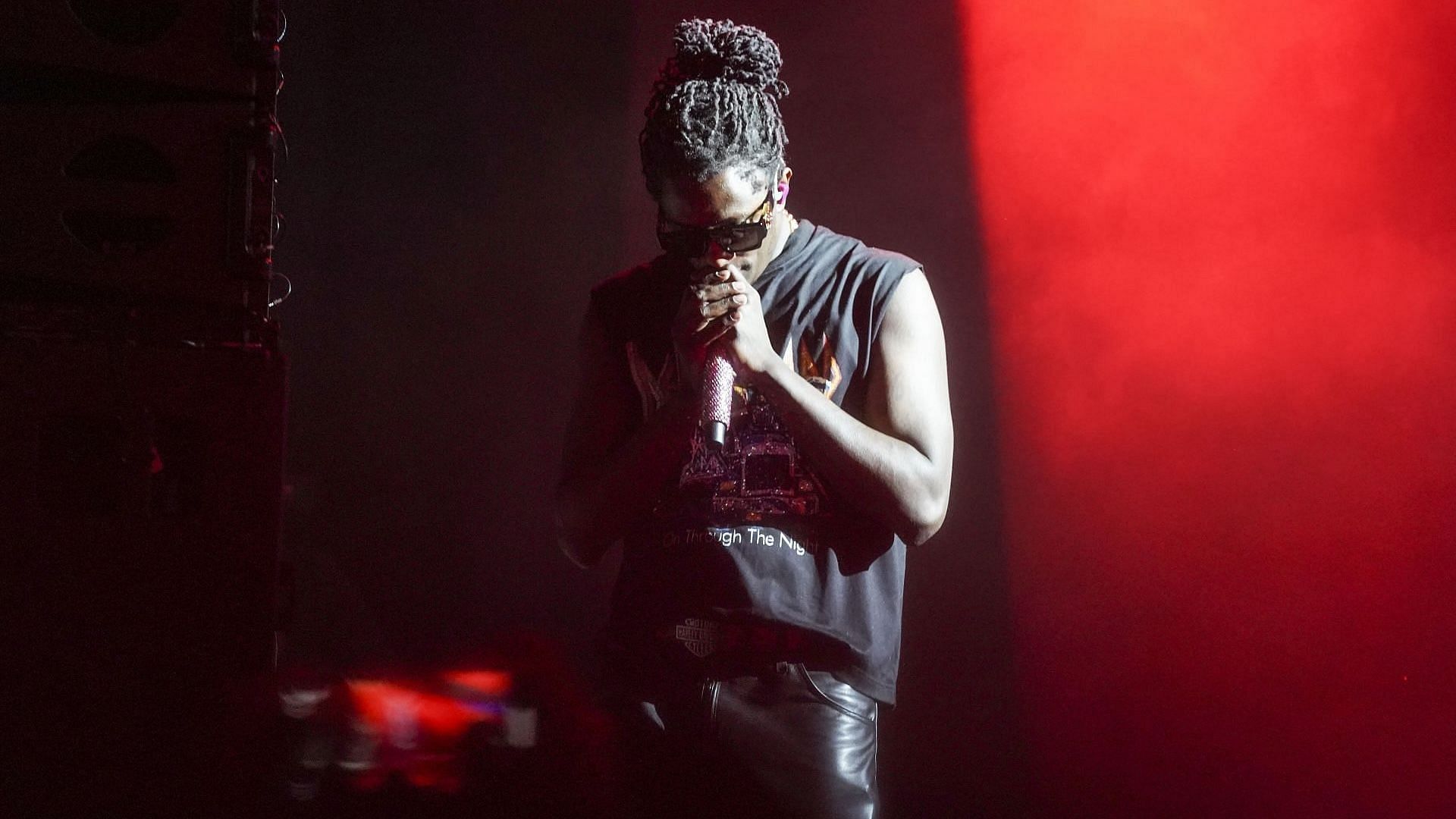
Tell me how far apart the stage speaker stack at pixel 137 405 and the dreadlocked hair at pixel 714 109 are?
653mm

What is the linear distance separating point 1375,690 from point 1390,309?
853 mm

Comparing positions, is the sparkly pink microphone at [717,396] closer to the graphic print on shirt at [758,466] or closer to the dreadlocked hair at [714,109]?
the graphic print on shirt at [758,466]

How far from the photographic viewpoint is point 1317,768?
2244 mm

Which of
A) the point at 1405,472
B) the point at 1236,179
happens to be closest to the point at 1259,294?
the point at 1236,179

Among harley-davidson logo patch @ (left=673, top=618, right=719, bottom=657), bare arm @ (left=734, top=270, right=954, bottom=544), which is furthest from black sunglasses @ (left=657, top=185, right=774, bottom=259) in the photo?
harley-davidson logo patch @ (left=673, top=618, right=719, bottom=657)

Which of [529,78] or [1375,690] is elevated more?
[529,78]

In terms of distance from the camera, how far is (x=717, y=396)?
1351mm

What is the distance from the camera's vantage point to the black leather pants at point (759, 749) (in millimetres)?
1295

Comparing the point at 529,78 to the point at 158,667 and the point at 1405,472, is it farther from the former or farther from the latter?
the point at 1405,472

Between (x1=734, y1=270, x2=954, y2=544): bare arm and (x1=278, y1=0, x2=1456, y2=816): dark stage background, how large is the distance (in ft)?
3.47

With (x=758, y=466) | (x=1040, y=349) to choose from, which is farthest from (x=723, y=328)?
(x=1040, y=349)

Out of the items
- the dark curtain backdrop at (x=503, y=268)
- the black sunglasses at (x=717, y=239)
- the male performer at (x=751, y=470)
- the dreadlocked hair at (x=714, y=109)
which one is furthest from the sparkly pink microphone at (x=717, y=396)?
the dark curtain backdrop at (x=503, y=268)

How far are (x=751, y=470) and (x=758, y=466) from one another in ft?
Result: 0.04

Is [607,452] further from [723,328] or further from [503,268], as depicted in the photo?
[503,268]
